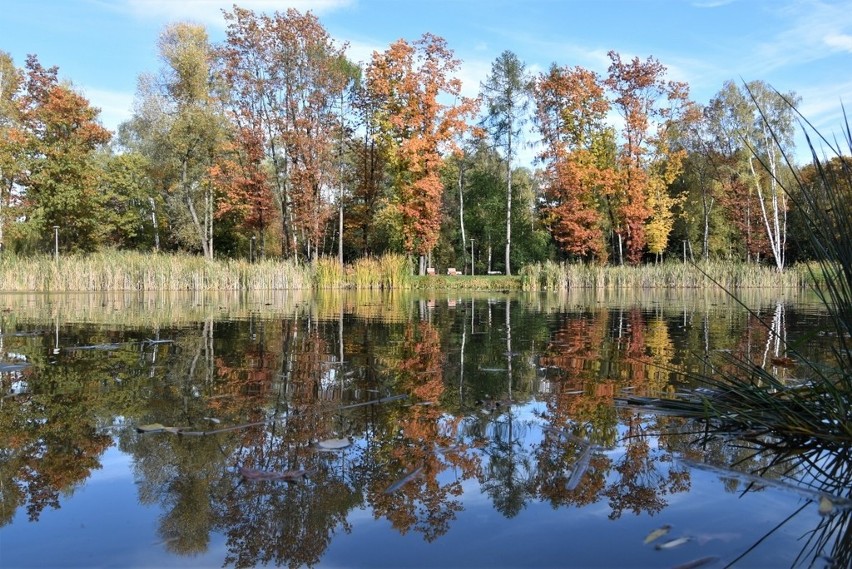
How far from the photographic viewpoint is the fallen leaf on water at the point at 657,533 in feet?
6.77

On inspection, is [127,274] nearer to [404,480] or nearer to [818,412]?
[404,480]

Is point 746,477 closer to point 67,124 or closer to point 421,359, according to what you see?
point 421,359

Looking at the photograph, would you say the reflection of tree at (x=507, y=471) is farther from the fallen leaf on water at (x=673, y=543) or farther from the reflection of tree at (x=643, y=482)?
the fallen leaf on water at (x=673, y=543)

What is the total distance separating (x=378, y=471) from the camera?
2697 mm

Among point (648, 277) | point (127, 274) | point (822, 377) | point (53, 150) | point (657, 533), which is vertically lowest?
point (657, 533)

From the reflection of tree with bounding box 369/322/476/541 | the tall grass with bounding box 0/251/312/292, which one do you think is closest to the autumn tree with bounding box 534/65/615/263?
the tall grass with bounding box 0/251/312/292

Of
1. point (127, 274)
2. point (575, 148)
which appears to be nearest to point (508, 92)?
point (575, 148)

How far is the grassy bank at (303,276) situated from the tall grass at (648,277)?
4 cm

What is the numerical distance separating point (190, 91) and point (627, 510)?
3382cm

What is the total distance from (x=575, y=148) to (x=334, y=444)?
31111 mm

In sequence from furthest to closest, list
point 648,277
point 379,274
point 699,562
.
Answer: point 648,277
point 379,274
point 699,562

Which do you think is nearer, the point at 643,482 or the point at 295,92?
the point at 643,482

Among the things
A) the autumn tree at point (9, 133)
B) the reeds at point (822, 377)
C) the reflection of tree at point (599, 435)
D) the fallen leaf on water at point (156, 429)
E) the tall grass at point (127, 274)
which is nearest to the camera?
the reflection of tree at point (599, 435)

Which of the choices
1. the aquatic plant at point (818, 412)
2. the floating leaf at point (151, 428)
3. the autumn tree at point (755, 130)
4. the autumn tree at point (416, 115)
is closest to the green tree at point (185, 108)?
the autumn tree at point (416, 115)
